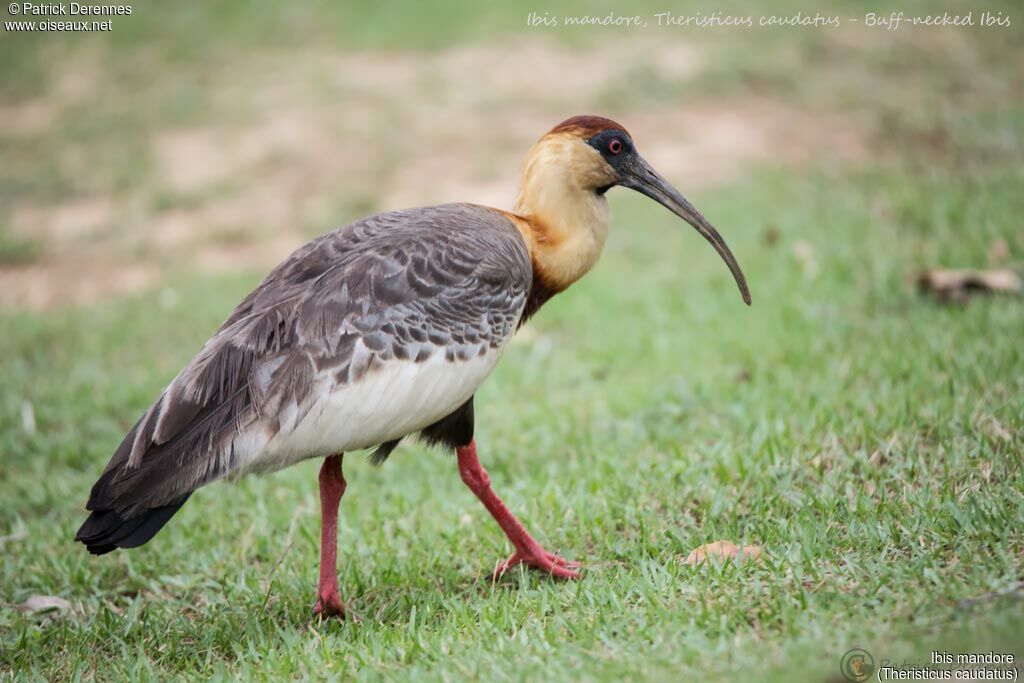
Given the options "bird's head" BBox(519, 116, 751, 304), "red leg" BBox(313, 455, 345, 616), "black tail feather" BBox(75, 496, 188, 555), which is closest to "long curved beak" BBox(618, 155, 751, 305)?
"bird's head" BBox(519, 116, 751, 304)

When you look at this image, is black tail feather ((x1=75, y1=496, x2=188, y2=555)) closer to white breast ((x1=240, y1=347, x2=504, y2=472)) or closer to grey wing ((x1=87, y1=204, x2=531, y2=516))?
grey wing ((x1=87, y1=204, x2=531, y2=516))

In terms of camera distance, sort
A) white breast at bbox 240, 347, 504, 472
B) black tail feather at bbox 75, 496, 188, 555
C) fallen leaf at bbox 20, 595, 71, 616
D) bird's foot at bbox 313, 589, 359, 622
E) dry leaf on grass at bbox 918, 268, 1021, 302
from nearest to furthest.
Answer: black tail feather at bbox 75, 496, 188, 555 < white breast at bbox 240, 347, 504, 472 < bird's foot at bbox 313, 589, 359, 622 < fallen leaf at bbox 20, 595, 71, 616 < dry leaf on grass at bbox 918, 268, 1021, 302

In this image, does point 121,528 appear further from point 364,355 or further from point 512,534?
point 512,534

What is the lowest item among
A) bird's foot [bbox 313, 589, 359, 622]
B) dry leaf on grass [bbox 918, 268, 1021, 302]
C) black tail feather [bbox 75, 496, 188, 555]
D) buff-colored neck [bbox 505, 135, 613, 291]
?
A: bird's foot [bbox 313, 589, 359, 622]

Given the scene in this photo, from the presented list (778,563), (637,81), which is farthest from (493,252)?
(637,81)

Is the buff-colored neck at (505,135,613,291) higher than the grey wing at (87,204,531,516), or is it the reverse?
the buff-colored neck at (505,135,613,291)

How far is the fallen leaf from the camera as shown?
4.10m

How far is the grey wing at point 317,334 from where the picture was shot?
3391mm

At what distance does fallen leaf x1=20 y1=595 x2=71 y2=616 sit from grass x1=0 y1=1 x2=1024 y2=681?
56mm

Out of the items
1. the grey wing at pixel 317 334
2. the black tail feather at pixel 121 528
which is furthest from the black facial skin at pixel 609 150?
the black tail feather at pixel 121 528

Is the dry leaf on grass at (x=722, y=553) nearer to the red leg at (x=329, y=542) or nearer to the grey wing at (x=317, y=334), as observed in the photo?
the grey wing at (x=317, y=334)

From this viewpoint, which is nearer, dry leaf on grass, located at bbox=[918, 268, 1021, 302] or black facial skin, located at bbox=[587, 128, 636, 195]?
black facial skin, located at bbox=[587, 128, 636, 195]

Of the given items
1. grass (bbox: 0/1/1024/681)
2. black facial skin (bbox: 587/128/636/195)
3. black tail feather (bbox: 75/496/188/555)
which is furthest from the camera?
black facial skin (bbox: 587/128/636/195)

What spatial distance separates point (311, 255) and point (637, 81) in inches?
309
